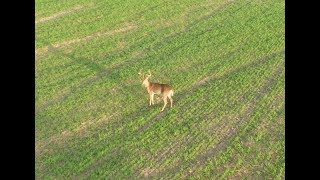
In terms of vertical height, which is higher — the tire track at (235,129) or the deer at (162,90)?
the deer at (162,90)

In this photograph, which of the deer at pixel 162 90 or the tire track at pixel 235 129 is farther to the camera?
the deer at pixel 162 90

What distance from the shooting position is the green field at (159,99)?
13.9 meters

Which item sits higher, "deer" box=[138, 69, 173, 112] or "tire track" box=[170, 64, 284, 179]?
"deer" box=[138, 69, 173, 112]

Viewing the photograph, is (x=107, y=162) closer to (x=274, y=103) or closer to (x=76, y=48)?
(x=274, y=103)

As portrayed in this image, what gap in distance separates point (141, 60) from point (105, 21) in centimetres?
729

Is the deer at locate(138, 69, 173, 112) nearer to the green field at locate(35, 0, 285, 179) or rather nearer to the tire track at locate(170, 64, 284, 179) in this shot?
the green field at locate(35, 0, 285, 179)

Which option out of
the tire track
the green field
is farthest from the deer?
the tire track

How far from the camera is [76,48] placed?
2377 centimetres

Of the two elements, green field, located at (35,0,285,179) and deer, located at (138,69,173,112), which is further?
deer, located at (138,69,173,112)

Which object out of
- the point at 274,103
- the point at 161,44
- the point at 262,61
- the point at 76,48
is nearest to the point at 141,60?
the point at 161,44

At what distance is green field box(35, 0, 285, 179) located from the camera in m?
13.9

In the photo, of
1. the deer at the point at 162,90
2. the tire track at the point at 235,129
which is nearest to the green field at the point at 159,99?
the tire track at the point at 235,129

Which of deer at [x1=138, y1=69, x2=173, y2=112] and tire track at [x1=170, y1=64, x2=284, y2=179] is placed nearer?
tire track at [x1=170, y1=64, x2=284, y2=179]

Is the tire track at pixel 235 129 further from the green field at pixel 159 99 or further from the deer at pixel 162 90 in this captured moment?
the deer at pixel 162 90
